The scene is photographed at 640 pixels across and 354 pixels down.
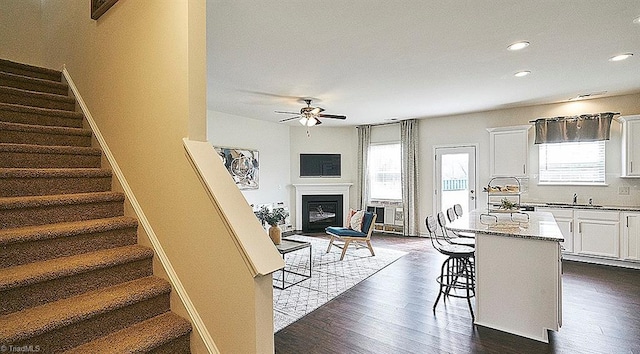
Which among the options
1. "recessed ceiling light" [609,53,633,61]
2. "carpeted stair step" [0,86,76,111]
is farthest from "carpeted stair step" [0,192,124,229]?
"recessed ceiling light" [609,53,633,61]

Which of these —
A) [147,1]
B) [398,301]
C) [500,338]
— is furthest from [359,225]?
[147,1]

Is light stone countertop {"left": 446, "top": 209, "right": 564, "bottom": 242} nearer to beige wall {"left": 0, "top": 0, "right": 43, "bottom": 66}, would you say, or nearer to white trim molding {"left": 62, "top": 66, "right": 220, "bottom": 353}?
white trim molding {"left": 62, "top": 66, "right": 220, "bottom": 353}

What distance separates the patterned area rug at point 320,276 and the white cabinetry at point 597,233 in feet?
8.83

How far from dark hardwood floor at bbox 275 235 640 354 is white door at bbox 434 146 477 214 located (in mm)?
2427

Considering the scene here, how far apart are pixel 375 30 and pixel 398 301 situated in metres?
2.77

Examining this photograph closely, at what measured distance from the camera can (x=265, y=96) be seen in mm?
4887

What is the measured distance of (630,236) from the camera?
4445 mm

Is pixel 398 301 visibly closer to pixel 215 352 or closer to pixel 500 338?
pixel 500 338

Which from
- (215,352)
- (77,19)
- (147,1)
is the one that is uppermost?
(77,19)

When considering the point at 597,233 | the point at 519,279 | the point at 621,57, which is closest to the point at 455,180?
the point at 597,233

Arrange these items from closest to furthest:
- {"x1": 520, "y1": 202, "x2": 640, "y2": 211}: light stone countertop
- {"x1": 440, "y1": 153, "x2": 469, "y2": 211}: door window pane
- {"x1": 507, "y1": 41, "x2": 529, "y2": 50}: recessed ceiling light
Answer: {"x1": 507, "y1": 41, "x2": 529, "y2": 50}: recessed ceiling light, {"x1": 520, "y1": 202, "x2": 640, "y2": 211}: light stone countertop, {"x1": 440, "y1": 153, "x2": 469, "y2": 211}: door window pane

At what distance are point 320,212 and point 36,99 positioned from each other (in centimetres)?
A: 600

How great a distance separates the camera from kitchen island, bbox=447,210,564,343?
2570 millimetres

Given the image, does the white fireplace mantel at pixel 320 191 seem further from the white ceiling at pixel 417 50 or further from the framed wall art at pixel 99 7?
the framed wall art at pixel 99 7
